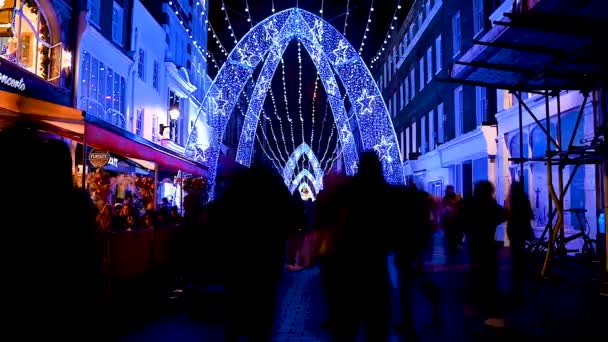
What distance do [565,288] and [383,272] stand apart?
6.44 meters

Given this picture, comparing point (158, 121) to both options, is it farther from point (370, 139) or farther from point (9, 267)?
point (9, 267)

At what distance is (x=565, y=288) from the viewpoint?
31.2ft

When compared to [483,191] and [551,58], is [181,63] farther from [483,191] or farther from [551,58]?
[483,191]

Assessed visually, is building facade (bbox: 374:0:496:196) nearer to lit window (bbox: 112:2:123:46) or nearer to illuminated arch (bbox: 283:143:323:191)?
lit window (bbox: 112:2:123:46)

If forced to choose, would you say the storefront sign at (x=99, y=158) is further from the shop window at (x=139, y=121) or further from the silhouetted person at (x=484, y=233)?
the silhouetted person at (x=484, y=233)

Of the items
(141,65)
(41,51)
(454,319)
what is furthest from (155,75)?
(454,319)

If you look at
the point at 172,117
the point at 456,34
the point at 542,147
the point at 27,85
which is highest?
the point at 456,34

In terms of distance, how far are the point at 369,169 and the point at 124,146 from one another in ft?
21.9

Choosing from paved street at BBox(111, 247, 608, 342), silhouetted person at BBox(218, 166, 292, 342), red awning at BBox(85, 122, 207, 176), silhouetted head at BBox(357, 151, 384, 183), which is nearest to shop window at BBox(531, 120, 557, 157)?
paved street at BBox(111, 247, 608, 342)

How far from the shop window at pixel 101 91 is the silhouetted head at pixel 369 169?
1458 centimetres

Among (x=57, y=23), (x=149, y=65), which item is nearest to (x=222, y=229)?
(x=57, y=23)

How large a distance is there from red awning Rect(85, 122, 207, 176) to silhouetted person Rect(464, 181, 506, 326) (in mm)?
6176

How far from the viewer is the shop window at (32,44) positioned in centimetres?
1374

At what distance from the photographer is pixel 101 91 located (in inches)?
749
